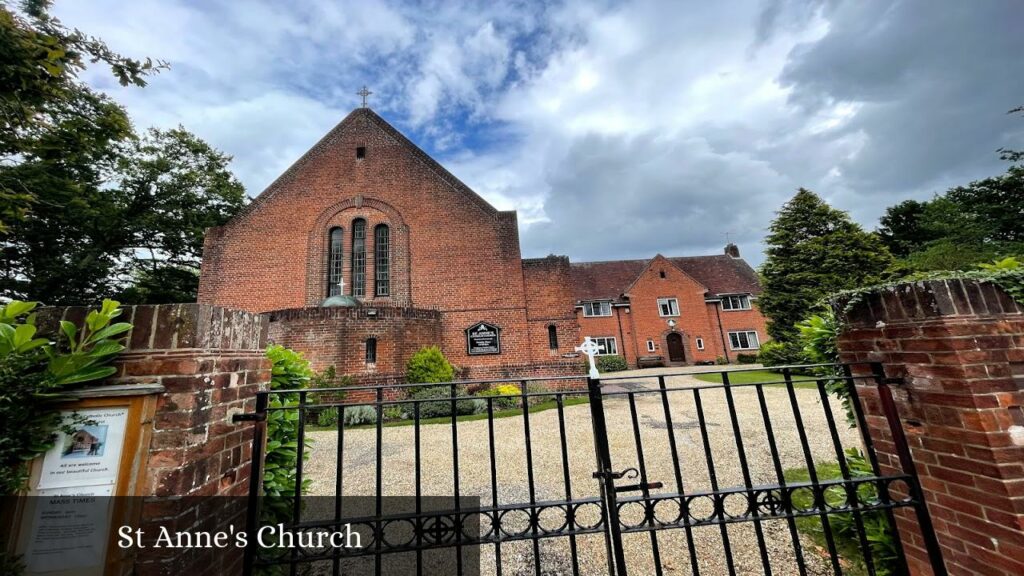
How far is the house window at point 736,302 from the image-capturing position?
26344 millimetres

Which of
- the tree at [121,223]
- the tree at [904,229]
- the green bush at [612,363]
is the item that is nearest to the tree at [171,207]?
the tree at [121,223]

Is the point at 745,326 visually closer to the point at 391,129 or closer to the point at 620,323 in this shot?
the point at 620,323

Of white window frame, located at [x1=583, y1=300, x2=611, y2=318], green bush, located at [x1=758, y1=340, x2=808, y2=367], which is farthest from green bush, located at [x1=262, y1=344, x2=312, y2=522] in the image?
white window frame, located at [x1=583, y1=300, x2=611, y2=318]

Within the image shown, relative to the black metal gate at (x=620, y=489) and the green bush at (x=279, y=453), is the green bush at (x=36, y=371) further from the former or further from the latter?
the green bush at (x=279, y=453)

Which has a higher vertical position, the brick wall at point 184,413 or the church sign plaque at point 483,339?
the church sign plaque at point 483,339

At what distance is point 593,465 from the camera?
541 centimetres

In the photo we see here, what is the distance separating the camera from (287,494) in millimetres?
2805

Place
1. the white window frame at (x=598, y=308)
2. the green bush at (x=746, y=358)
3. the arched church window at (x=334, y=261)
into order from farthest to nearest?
the white window frame at (x=598, y=308) < the green bush at (x=746, y=358) < the arched church window at (x=334, y=261)

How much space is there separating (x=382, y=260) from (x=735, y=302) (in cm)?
2554

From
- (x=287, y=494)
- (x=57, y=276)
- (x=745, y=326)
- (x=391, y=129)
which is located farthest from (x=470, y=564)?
(x=745, y=326)

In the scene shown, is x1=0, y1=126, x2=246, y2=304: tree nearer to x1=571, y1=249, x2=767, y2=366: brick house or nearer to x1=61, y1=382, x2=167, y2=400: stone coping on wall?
x1=61, y1=382, x2=167, y2=400: stone coping on wall

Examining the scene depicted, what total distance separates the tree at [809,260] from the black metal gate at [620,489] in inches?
346

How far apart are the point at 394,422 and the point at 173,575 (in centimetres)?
818

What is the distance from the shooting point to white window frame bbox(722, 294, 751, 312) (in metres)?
26.3
